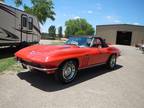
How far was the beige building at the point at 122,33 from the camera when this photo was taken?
4075 cm

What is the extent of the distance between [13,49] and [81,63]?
8269 millimetres

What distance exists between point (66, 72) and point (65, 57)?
1.87ft

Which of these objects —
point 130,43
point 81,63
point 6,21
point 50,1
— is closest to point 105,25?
point 130,43

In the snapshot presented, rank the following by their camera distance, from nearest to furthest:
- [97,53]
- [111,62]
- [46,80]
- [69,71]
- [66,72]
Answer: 1. [66,72]
2. [69,71]
3. [46,80]
4. [97,53]
5. [111,62]

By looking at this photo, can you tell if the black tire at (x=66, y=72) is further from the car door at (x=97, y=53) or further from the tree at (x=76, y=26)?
the tree at (x=76, y=26)

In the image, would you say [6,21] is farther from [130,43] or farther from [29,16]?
[130,43]

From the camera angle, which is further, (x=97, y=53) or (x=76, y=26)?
(x=76, y=26)

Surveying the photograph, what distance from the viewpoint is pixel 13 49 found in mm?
12766

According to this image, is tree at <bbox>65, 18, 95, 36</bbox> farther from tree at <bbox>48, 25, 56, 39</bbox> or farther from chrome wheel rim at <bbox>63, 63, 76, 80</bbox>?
chrome wheel rim at <bbox>63, 63, 76, 80</bbox>

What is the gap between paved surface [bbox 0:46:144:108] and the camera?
13.2 ft

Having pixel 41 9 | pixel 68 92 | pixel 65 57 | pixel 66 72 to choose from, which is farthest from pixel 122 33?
pixel 68 92

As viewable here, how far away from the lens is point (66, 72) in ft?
17.8

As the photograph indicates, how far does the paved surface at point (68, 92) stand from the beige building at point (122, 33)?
37116 millimetres

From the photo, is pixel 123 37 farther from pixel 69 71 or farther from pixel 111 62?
pixel 69 71
